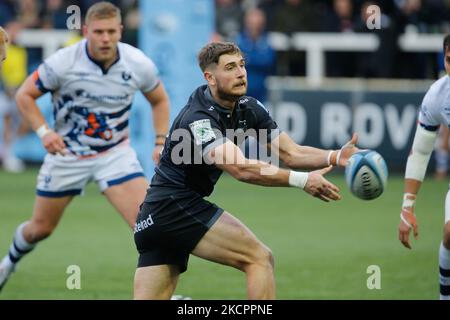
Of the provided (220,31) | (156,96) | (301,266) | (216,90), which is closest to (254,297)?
(216,90)

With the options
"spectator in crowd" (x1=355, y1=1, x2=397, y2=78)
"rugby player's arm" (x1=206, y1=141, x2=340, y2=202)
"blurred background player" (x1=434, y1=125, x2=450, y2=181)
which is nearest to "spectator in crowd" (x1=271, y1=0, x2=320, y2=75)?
"spectator in crowd" (x1=355, y1=1, x2=397, y2=78)

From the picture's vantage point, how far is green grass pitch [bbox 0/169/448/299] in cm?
1055

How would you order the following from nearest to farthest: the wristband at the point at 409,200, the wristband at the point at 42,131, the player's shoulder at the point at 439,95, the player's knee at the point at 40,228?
the player's shoulder at the point at 439,95 → the wristband at the point at 409,200 → the wristband at the point at 42,131 → the player's knee at the point at 40,228

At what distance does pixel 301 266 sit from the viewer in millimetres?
11891

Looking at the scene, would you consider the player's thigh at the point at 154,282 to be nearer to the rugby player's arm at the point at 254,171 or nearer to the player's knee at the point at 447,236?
the rugby player's arm at the point at 254,171

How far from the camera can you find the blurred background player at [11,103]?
808 inches

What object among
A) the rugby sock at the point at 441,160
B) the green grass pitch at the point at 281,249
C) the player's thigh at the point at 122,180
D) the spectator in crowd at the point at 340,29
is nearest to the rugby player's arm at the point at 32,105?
the player's thigh at the point at 122,180

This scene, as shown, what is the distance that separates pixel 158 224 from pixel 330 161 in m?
1.38

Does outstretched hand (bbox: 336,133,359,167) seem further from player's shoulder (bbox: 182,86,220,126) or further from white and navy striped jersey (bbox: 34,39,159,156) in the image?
white and navy striped jersey (bbox: 34,39,159,156)

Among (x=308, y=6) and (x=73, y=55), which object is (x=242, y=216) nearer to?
(x=73, y=55)

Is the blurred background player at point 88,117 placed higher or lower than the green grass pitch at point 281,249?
higher

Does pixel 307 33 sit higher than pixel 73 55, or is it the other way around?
pixel 73 55

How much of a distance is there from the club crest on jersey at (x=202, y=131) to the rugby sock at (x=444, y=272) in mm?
2327

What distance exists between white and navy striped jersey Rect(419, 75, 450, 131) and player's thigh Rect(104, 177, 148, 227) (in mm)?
2710
